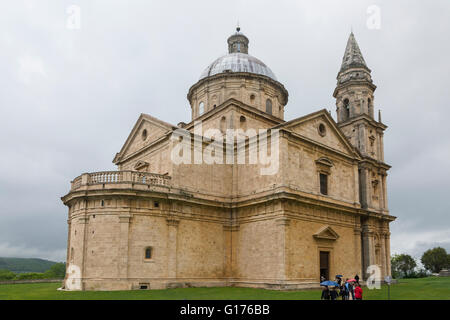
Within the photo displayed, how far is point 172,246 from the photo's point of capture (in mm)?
25625

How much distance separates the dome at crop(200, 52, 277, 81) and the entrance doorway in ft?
59.2

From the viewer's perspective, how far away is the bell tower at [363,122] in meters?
35.9

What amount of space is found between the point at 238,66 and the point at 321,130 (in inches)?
469

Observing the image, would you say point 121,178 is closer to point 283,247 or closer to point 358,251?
point 283,247

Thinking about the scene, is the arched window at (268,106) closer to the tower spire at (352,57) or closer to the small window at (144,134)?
the tower spire at (352,57)

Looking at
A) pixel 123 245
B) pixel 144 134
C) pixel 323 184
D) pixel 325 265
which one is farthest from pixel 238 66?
pixel 123 245

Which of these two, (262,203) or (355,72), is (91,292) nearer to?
(262,203)

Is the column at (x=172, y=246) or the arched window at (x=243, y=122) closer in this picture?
the column at (x=172, y=246)

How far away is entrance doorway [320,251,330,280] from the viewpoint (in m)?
28.0

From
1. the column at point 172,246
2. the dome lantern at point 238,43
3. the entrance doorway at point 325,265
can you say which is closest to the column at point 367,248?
the entrance doorway at point 325,265

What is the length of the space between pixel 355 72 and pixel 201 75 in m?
14.9

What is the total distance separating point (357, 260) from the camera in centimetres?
3070

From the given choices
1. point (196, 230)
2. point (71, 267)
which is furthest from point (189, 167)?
point (71, 267)

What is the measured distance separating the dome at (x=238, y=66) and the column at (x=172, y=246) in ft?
57.7
